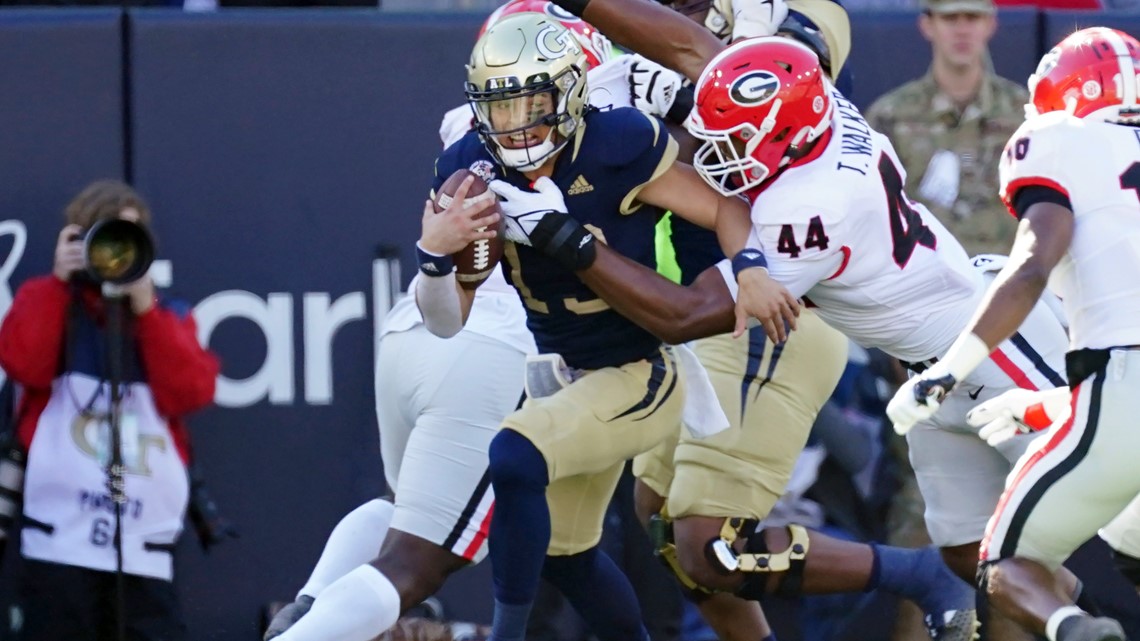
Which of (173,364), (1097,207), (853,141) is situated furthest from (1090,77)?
(173,364)

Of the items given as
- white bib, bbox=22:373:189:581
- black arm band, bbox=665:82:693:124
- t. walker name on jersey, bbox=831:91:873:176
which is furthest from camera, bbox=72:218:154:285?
t. walker name on jersey, bbox=831:91:873:176

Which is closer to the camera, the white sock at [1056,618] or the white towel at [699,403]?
the white sock at [1056,618]

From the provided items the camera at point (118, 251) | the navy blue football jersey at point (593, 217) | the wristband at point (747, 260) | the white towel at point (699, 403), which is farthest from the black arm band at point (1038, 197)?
the camera at point (118, 251)

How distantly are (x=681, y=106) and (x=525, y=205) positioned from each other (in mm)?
754

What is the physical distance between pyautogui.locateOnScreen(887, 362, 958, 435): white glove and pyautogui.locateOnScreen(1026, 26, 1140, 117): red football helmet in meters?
0.76

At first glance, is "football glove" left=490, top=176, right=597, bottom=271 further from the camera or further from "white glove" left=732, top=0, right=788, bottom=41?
the camera

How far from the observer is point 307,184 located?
637cm

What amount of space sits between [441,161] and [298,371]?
1564mm

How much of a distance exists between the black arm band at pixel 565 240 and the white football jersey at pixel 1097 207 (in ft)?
3.14

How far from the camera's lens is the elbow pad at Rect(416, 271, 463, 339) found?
4.70 metres

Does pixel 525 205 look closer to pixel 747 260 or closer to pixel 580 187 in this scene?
pixel 580 187

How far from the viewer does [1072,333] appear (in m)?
4.61

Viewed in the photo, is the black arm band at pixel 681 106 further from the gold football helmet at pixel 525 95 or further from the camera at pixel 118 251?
the camera at pixel 118 251

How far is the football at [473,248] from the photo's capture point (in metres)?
4.66
